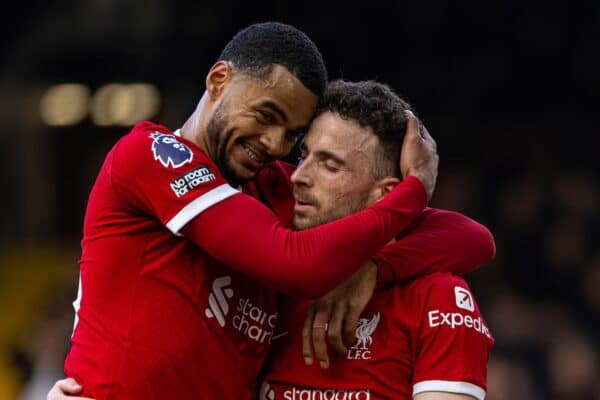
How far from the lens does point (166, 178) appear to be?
2.95 metres

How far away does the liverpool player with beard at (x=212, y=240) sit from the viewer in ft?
9.45

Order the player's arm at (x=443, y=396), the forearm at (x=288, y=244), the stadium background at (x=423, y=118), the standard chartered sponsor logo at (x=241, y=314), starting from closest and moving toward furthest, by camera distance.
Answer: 1. the forearm at (x=288, y=244)
2. the player's arm at (x=443, y=396)
3. the standard chartered sponsor logo at (x=241, y=314)
4. the stadium background at (x=423, y=118)

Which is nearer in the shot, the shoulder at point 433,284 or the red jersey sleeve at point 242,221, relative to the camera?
the red jersey sleeve at point 242,221

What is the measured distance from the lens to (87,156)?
30.2 ft

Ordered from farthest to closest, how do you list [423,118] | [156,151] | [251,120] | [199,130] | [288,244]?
[423,118] < [199,130] < [251,120] < [156,151] < [288,244]

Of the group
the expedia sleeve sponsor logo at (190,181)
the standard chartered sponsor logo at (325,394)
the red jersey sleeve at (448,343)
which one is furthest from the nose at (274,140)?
the standard chartered sponsor logo at (325,394)

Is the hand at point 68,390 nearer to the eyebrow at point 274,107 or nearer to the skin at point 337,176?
the skin at point 337,176

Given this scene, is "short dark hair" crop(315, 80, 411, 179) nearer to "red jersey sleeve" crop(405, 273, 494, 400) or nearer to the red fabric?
the red fabric

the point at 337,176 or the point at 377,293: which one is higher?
the point at 337,176

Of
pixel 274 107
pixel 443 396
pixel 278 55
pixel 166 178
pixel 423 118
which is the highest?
pixel 278 55

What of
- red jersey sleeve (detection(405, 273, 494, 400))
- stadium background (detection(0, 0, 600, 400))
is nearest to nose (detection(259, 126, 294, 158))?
red jersey sleeve (detection(405, 273, 494, 400))

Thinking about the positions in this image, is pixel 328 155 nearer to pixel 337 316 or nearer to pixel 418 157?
pixel 418 157

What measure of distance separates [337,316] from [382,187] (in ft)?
1.32

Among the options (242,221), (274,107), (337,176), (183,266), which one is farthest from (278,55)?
(183,266)
